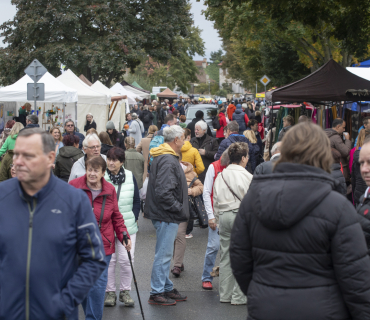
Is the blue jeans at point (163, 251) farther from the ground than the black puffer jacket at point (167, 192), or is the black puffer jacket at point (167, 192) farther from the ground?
the black puffer jacket at point (167, 192)

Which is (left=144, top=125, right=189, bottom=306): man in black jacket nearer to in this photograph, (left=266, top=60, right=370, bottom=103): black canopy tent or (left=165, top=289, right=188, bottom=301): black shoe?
(left=165, top=289, right=188, bottom=301): black shoe

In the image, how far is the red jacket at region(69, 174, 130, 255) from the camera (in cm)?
466

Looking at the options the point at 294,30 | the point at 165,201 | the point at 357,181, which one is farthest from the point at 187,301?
the point at 294,30

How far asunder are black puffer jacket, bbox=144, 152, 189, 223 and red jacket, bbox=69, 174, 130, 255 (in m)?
0.73

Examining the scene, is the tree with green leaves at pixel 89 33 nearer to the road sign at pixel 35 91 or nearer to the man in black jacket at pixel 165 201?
the road sign at pixel 35 91

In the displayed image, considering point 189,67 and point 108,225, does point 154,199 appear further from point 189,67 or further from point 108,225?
point 189,67

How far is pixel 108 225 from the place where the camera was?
4.79m

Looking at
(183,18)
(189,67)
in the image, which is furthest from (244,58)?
(189,67)

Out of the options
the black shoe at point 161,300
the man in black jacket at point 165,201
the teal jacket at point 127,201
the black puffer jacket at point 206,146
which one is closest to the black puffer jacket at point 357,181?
the man in black jacket at point 165,201

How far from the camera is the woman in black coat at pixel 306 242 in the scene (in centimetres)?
236

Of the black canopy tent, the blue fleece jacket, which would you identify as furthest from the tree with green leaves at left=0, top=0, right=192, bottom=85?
the blue fleece jacket

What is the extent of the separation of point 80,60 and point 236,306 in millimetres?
31177

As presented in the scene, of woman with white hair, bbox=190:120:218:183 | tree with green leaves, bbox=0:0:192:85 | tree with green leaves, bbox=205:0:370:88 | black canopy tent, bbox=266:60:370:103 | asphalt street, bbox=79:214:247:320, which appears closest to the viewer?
asphalt street, bbox=79:214:247:320

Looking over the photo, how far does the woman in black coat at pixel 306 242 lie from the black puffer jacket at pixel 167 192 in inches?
115
